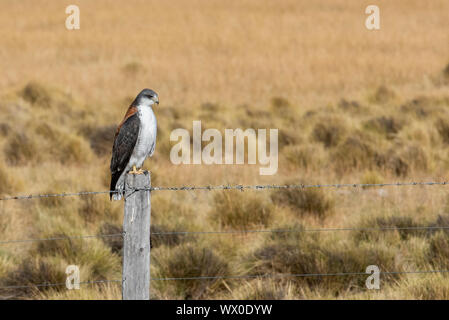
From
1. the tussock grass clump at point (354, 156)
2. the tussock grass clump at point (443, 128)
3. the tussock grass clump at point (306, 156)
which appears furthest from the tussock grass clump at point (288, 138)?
the tussock grass clump at point (443, 128)

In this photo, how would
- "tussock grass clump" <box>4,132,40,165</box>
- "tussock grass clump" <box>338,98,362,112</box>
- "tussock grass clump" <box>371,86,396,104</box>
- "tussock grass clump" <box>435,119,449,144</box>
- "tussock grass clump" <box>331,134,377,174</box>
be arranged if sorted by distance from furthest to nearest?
"tussock grass clump" <box>371,86,396,104</box> < "tussock grass clump" <box>338,98,362,112</box> < "tussock grass clump" <box>435,119,449,144</box> < "tussock grass clump" <box>4,132,40,165</box> < "tussock grass clump" <box>331,134,377,174</box>

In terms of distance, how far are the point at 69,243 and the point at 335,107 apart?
435 inches

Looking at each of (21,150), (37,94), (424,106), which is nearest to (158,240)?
(21,150)

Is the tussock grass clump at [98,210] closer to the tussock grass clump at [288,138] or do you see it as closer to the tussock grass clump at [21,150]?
the tussock grass clump at [21,150]

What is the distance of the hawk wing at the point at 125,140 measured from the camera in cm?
527

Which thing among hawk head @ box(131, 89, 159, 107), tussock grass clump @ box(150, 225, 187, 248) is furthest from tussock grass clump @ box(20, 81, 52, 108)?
hawk head @ box(131, 89, 159, 107)

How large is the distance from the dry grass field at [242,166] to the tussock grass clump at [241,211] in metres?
0.01

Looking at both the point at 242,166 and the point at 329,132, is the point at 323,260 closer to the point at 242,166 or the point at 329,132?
the point at 242,166

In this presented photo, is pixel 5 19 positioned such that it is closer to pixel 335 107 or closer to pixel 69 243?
pixel 335 107

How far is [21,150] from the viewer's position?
39.0ft

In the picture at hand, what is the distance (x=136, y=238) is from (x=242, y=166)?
6.92 metres

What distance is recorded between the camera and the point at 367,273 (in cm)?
638

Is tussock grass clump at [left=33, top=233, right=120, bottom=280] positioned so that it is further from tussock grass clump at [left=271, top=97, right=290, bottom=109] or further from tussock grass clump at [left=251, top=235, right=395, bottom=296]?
tussock grass clump at [left=271, top=97, right=290, bottom=109]

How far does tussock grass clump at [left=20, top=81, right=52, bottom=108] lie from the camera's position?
58.4 feet
